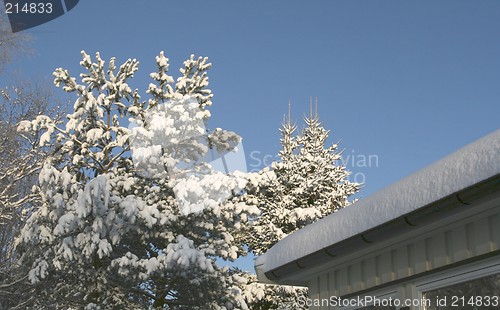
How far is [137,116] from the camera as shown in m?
18.0

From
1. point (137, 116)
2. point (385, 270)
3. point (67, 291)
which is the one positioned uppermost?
point (137, 116)

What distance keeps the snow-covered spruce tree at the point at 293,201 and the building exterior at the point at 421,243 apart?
14.6 metres

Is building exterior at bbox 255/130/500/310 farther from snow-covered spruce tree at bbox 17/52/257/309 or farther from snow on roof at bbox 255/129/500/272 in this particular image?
snow-covered spruce tree at bbox 17/52/257/309

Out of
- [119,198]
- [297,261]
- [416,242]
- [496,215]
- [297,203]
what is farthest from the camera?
[297,203]

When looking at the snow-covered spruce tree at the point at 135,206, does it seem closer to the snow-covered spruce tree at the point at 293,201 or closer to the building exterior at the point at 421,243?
the snow-covered spruce tree at the point at 293,201

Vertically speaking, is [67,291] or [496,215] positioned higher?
[67,291]

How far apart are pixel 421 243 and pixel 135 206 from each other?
11563 mm

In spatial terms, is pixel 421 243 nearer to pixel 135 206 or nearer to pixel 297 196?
pixel 135 206

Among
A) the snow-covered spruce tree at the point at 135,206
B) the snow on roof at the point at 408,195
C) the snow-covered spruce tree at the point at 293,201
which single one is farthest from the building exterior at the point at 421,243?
the snow-covered spruce tree at the point at 293,201

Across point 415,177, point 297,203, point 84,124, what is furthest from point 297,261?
point 297,203

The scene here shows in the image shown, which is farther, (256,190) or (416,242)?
(256,190)

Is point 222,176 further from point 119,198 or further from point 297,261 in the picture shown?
point 297,261

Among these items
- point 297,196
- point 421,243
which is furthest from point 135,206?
point 421,243

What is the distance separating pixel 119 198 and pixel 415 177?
40.3ft
